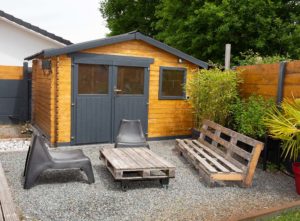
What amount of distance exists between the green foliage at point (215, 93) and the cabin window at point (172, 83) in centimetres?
80

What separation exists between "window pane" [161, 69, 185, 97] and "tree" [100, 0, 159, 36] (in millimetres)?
16106

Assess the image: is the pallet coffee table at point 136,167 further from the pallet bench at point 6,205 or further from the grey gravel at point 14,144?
the grey gravel at point 14,144

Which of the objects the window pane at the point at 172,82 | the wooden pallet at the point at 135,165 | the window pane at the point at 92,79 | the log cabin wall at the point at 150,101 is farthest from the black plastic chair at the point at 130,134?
the window pane at the point at 172,82

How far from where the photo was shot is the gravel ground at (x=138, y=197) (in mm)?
4250

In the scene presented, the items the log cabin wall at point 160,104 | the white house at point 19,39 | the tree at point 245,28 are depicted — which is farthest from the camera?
the tree at point 245,28

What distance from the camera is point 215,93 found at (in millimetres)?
7738

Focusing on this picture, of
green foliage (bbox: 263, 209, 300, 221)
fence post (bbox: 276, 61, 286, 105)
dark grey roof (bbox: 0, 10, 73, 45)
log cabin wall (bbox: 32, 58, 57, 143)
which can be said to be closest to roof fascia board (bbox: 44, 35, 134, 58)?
log cabin wall (bbox: 32, 58, 57, 143)

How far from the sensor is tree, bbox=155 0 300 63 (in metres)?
15.4

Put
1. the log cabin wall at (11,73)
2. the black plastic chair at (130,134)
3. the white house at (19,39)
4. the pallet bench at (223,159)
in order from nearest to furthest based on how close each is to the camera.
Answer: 1. the pallet bench at (223,159)
2. the black plastic chair at (130,134)
3. the log cabin wall at (11,73)
4. the white house at (19,39)

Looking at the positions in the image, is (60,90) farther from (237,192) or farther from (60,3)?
(60,3)

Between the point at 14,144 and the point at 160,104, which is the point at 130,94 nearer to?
the point at 160,104

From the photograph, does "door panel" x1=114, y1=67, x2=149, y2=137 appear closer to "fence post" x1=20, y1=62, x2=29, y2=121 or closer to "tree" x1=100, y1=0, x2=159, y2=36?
"fence post" x1=20, y1=62, x2=29, y2=121

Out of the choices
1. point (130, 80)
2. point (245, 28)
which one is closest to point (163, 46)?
point (130, 80)

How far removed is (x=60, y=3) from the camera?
70.3 feet
